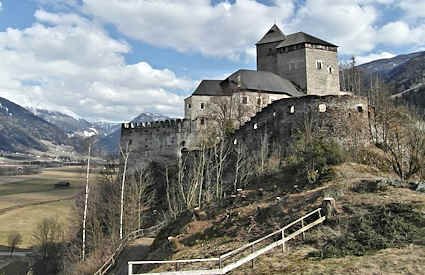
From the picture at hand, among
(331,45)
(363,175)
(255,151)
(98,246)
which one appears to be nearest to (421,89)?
(331,45)

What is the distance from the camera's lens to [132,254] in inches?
812

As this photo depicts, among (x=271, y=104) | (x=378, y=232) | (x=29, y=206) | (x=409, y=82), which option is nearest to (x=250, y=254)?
(x=378, y=232)

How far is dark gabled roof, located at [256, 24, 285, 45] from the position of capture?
179 ft

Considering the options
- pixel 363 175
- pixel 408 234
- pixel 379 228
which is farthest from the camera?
pixel 363 175

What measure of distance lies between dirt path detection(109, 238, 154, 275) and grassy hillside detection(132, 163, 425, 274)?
1.31 m

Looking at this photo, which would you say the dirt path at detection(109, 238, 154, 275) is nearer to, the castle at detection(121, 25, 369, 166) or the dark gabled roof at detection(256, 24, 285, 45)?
the castle at detection(121, 25, 369, 166)

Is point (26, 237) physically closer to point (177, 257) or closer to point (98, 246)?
point (98, 246)

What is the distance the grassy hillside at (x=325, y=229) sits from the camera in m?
10.3

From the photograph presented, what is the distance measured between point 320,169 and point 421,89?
A: 90587 mm

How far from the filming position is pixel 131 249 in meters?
21.5

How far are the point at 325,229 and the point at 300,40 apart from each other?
136 feet

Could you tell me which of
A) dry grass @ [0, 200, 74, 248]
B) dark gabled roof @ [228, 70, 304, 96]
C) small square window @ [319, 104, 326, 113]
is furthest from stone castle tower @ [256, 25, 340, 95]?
dry grass @ [0, 200, 74, 248]

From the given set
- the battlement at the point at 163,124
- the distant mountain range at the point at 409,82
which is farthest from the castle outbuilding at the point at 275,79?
the distant mountain range at the point at 409,82

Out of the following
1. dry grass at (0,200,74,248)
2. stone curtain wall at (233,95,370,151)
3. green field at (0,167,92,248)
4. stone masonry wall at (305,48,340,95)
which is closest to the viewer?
stone curtain wall at (233,95,370,151)
